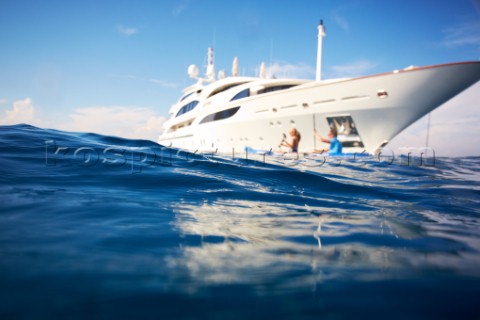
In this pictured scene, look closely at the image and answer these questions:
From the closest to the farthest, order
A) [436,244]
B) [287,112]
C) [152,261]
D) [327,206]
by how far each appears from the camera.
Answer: [152,261]
[436,244]
[327,206]
[287,112]

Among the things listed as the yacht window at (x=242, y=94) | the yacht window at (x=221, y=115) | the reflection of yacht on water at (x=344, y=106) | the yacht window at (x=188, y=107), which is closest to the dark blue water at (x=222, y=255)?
the reflection of yacht on water at (x=344, y=106)

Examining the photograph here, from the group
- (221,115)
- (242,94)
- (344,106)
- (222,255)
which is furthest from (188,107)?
(222,255)

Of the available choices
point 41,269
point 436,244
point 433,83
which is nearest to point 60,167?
point 41,269

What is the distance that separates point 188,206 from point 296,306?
134cm

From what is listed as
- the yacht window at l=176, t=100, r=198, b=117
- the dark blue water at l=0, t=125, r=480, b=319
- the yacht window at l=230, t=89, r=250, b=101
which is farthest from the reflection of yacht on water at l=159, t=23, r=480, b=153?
the dark blue water at l=0, t=125, r=480, b=319

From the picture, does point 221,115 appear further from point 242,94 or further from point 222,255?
point 222,255

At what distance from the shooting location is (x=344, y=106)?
32.6ft

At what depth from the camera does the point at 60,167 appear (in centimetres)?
296

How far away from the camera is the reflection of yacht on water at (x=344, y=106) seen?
916 cm

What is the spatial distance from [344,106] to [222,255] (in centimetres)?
994

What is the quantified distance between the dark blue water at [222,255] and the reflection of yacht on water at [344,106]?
7986 millimetres

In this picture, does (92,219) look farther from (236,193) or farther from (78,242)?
(236,193)

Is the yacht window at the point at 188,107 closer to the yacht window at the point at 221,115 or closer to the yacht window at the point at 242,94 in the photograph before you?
the yacht window at the point at 221,115

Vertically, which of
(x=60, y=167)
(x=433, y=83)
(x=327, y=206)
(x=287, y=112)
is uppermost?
(x=433, y=83)
